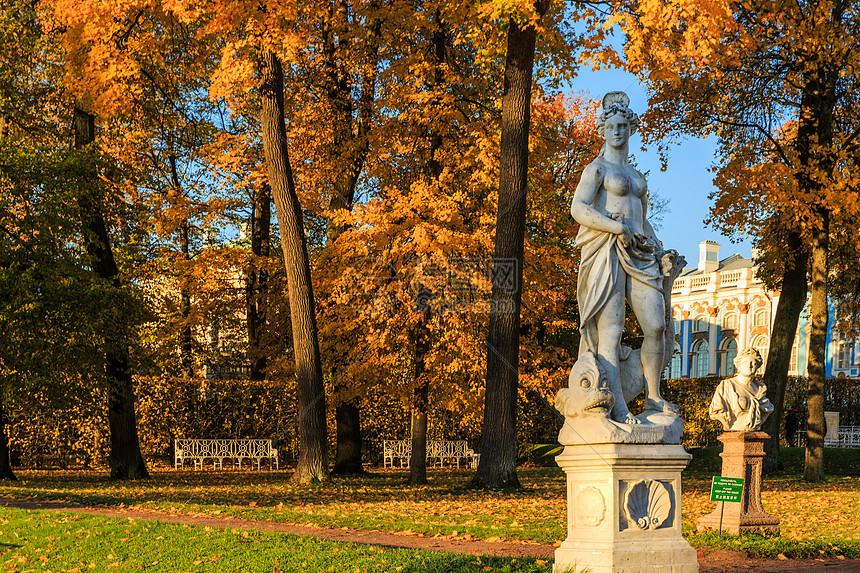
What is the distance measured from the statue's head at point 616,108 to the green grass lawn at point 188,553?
356 cm

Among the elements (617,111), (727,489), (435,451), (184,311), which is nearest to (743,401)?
(727,489)

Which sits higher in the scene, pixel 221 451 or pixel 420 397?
pixel 420 397

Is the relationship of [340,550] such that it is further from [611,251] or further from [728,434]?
[728,434]

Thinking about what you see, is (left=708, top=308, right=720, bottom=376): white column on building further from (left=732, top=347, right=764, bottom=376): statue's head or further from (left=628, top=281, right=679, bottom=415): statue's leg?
(left=628, top=281, right=679, bottom=415): statue's leg

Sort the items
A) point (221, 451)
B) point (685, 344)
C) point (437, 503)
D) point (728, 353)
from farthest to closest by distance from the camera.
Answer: point (685, 344)
point (728, 353)
point (221, 451)
point (437, 503)

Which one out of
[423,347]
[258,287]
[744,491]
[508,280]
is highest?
[258,287]

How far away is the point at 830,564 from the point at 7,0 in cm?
1999

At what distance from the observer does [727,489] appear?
9.73 meters

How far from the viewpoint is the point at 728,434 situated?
10.9 metres

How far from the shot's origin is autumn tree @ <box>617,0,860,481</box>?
1875 cm

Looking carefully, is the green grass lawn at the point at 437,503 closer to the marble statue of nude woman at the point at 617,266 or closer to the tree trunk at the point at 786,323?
the tree trunk at the point at 786,323

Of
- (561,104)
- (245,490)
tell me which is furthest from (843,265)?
(245,490)

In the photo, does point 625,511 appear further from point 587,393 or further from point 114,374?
point 114,374

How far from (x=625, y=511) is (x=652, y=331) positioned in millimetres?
1396
